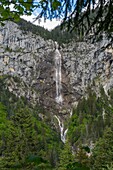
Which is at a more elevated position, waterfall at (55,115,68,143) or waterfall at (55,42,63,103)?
waterfall at (55,42,63,103)

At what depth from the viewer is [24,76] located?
160m

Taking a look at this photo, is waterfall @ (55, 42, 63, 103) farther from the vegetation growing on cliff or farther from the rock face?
the vegetation growing on cliff

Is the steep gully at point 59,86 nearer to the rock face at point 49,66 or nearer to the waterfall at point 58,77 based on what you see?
the waterfall at point 58,77

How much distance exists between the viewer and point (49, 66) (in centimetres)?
15688

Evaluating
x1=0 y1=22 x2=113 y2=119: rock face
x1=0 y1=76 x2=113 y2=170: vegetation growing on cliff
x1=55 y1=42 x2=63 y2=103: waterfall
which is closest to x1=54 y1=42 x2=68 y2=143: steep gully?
x1=55 y1=42 x2=63 y2=103: waterfall

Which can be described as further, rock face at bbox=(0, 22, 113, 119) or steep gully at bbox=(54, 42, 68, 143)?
rock face at bbox=(0, 22, 113, 119)

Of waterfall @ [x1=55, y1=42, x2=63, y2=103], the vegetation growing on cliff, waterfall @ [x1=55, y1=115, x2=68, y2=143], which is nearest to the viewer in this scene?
the vegetation growing on cliff

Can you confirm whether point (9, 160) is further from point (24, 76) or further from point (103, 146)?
point (24, 76)

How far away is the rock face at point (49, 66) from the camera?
147250 millimetres

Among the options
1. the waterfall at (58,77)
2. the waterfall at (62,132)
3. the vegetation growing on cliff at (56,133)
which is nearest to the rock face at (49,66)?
the waterfall at (58,77)

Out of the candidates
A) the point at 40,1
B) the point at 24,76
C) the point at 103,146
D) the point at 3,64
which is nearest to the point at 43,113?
the point at 24,76

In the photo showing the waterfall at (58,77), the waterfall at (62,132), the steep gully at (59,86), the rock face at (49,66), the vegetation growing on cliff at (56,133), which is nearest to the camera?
the vegetation growing on cliff at (56,133)

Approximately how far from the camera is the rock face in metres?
147

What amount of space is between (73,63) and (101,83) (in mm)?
25023
